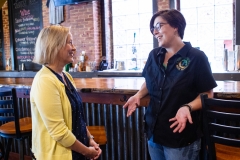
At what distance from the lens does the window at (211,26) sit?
4453 mm

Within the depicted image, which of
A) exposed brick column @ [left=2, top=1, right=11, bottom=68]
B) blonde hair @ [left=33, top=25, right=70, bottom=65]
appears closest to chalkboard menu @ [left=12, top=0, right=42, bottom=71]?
exposed brick column @ [left=2, top=1, right=11, bottom=68]

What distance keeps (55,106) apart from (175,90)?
607 millimetres

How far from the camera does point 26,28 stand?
6.33 metres

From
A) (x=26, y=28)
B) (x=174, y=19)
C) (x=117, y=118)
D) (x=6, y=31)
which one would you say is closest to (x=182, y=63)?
(x=174, y=19)

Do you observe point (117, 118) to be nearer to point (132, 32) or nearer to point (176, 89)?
point (176, 89)

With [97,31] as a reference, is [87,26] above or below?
above

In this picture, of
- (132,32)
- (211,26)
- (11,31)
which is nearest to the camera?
(211,26)

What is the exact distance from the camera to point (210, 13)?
4578 millimetres

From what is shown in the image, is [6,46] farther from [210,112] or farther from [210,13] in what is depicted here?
[210,112]

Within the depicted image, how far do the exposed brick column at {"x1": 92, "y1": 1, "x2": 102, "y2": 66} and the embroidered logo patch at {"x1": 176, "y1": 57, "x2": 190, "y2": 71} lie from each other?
4.06 meters

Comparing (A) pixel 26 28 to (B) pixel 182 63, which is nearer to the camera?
(B) pixel 182 63

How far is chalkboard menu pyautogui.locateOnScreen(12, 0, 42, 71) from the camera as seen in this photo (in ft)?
20.1

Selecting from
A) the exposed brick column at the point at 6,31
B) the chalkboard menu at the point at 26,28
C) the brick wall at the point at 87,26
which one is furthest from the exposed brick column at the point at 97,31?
the exposed brick column at the point at 6,31

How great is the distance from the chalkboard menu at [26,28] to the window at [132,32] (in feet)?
6.23
